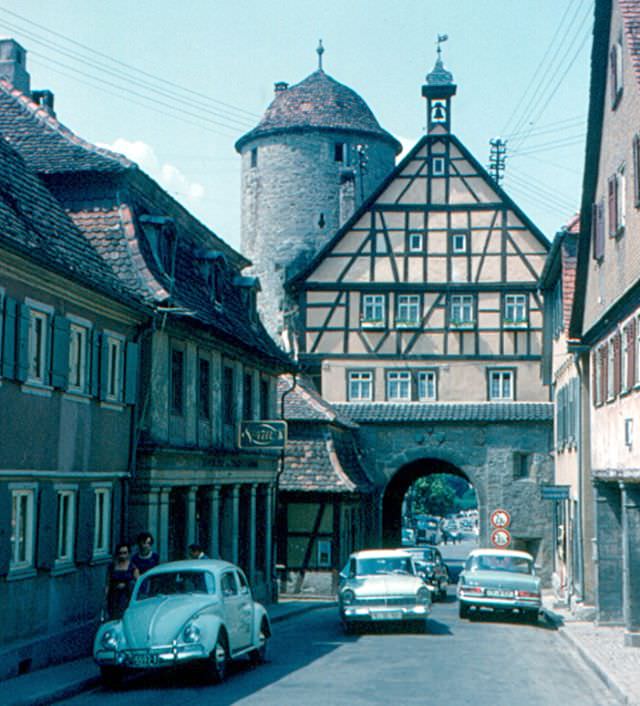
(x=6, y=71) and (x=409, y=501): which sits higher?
(x=6, y=71)

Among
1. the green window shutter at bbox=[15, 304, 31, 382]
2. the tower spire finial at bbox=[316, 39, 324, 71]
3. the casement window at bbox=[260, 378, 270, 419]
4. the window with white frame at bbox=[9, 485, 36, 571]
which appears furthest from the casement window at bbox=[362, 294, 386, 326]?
the green window shutter at bbox=[15, 304, 31, 382]

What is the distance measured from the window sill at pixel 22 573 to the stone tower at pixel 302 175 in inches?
1647

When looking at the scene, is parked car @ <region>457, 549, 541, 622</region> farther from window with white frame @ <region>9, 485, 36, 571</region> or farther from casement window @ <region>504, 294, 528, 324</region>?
casement window @ <region>504, 294, 528, 324</region>

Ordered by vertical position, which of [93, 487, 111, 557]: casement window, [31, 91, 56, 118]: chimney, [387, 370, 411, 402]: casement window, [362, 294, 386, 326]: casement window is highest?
[31, 91, 56, 118]: chimney

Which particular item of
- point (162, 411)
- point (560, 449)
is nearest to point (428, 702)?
point (162, 411)

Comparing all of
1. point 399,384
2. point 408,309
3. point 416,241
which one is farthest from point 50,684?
point 416,241

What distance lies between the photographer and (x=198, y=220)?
29.9 meters

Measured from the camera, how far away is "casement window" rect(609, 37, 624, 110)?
21547 mm

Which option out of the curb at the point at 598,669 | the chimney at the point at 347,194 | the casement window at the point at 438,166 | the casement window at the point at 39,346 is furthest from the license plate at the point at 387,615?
the chimney at the point at 347,194

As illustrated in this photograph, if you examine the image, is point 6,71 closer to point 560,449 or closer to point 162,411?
point 162,411

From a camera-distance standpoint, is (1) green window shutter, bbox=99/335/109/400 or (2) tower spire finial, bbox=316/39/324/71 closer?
(1) green window shutter, bbox=99/335/109/400

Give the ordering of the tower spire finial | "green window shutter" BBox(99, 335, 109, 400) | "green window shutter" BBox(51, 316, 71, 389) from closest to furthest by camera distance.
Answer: "green window shutter" BBox(51, 316, 71, 389), "green window shutter" BBox(99, 335, 109, 400), the tower spire finial

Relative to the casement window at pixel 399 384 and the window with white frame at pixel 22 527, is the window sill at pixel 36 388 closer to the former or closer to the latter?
the window with white frame at pixel 22 527

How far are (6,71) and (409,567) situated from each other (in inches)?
550
